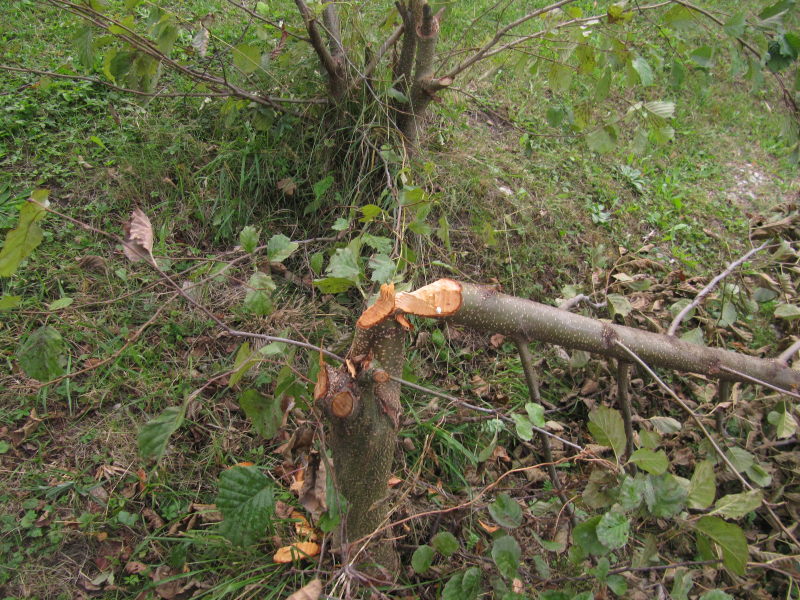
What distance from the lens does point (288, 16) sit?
3377 mm

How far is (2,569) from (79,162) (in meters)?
1.92

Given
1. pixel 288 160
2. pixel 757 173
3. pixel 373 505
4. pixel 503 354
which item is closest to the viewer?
pixel 373 505

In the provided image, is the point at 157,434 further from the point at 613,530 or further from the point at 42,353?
the point at 613,530

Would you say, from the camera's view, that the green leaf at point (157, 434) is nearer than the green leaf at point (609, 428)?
Yes

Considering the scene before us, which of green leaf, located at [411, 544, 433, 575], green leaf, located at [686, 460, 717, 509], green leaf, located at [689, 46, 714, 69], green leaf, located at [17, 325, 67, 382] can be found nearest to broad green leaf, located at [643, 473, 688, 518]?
green leaf, located at [686, 460, 717, 509]

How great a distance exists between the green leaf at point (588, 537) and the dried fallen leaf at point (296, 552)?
2.77ft

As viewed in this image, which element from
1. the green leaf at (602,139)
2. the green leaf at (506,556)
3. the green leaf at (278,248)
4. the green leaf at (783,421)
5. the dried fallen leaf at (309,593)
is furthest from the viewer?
the green leaf at (602,139)

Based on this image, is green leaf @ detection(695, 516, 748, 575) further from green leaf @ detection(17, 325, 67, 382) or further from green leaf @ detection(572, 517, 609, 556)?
green leaf @ detection(17, 325, 67, 382)

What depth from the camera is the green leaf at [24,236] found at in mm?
Answer: 1165

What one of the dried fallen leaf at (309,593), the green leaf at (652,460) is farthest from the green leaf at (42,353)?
the green leaf at (652,460)

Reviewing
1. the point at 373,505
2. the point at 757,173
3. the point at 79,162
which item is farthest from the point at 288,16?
the point at 757,173

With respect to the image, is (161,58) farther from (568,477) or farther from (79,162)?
A: (568,477)

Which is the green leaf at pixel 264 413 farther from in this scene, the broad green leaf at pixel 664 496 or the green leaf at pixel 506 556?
the broad green leaf at pixel 664 496

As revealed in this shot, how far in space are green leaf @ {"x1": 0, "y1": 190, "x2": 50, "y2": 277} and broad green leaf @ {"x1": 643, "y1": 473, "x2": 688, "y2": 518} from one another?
1640 mm
